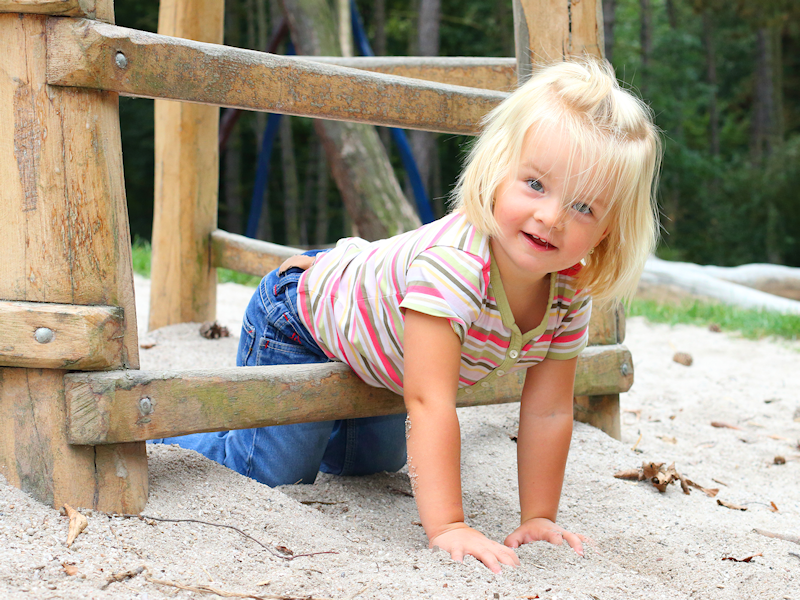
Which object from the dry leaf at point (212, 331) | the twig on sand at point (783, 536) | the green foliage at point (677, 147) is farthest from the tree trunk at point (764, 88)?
the twig on sand at point (783, 536)

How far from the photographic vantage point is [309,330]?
180cm

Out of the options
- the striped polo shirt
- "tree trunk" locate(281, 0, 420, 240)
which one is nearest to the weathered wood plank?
the striped polo shirt

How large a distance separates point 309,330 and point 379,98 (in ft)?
1.84

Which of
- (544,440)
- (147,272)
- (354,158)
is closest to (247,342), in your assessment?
(544,440)

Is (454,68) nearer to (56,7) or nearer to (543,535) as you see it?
(56,7)

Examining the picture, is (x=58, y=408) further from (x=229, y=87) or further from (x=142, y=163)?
(x=142, y=163)

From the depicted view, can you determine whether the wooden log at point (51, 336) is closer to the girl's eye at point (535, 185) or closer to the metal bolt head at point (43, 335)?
the metal bolt head at point (43, 335)

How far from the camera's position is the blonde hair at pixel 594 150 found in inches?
54.1

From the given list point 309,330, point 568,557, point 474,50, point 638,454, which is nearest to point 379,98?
point 309,330

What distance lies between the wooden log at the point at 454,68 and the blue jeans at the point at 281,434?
95 cm

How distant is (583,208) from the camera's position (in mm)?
1393

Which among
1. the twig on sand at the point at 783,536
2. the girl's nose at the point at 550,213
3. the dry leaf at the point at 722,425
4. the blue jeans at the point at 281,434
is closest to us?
the girl's nose at the point at 550,213

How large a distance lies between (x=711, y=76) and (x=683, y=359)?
720 inches

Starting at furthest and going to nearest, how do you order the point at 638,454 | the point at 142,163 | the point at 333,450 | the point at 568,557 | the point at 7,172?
the point at 142,163, the point at 638,454, the point at 333,450, the point at 568,557, the point at 7,172
